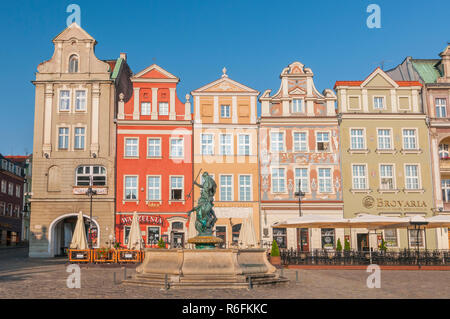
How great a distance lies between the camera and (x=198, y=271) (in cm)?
1546

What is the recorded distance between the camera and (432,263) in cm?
2569

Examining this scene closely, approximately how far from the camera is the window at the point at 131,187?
3453cm

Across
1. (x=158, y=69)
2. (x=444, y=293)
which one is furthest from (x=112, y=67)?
(x=444, y=293)

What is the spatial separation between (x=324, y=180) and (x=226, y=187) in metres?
6.78

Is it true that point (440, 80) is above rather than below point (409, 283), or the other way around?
above

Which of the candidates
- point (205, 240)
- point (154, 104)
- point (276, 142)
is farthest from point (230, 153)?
point (205, 240)

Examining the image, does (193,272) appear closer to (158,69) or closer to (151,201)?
(151,201)

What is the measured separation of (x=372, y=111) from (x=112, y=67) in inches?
778

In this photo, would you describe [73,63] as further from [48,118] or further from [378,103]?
[378,103]

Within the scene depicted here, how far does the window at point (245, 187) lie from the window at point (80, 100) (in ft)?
39.2

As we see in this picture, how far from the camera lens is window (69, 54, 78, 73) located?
3600 centimetres

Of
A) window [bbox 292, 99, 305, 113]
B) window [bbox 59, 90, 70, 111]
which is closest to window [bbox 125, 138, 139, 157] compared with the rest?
window [bbox 59, 90, 70, 111]

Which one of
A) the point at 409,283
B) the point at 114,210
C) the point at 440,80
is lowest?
the point at 409,283

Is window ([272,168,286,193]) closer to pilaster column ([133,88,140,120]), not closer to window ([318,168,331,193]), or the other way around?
window ([318,168,331,193])
